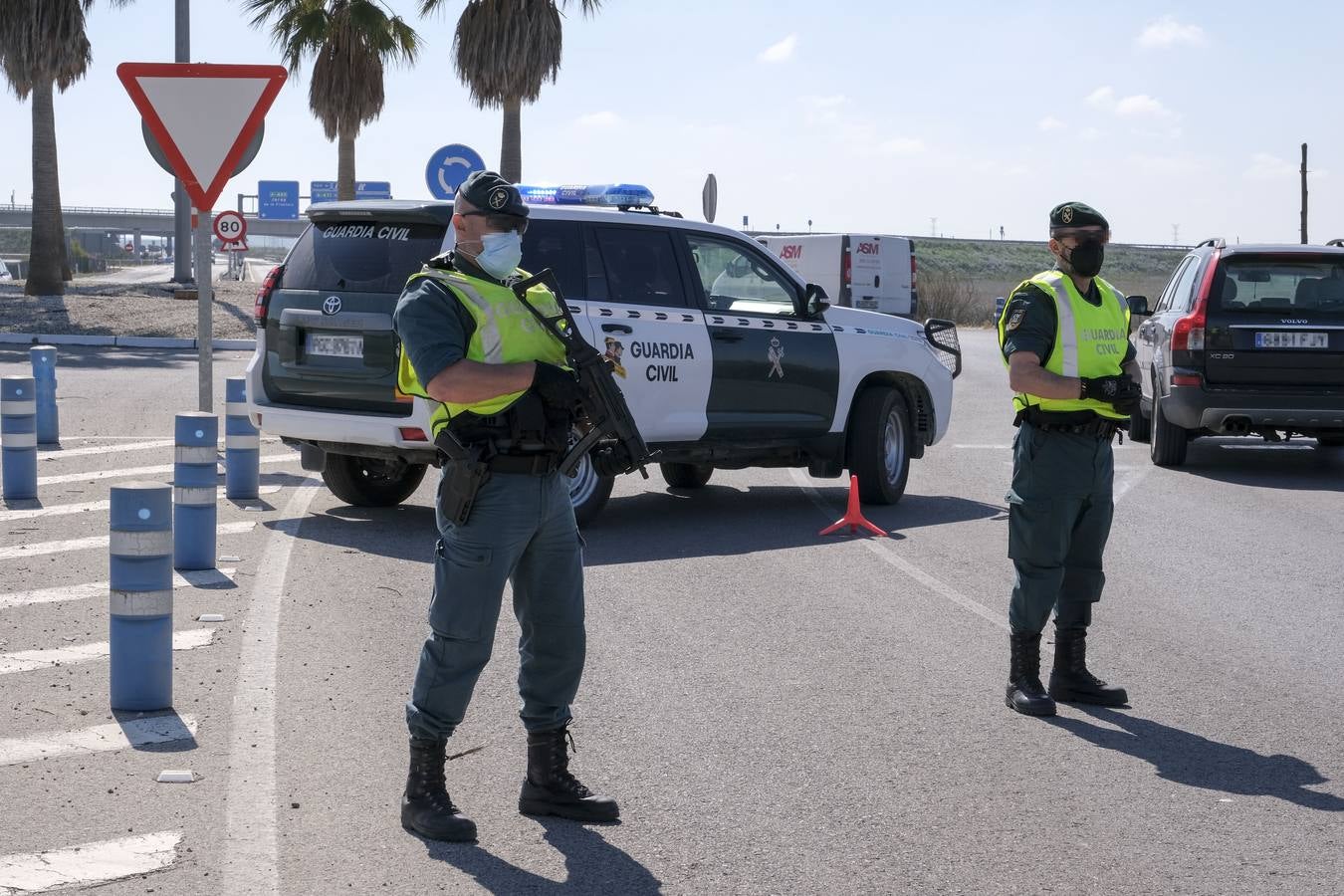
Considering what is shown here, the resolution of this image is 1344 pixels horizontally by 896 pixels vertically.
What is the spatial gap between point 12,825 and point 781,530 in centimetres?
665

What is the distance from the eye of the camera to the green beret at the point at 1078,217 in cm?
647

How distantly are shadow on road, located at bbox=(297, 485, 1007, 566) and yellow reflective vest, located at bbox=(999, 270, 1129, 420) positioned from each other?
3778 millimetres

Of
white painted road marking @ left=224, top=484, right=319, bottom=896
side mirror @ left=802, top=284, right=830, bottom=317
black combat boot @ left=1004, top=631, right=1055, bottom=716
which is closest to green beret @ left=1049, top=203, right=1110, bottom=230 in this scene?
black combat boot @ left=1004, top=631, right=1055, bottom=716

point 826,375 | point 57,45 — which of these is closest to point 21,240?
point 57,45

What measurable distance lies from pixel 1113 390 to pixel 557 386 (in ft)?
7.96

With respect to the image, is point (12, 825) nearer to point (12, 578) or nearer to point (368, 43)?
point (12, 578)

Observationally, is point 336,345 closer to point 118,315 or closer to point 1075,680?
point 1075,680

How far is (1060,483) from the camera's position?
21.2 ft

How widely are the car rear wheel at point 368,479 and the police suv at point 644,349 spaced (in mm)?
12

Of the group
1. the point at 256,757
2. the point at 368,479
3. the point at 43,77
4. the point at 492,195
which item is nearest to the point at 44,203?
the point at 43,77

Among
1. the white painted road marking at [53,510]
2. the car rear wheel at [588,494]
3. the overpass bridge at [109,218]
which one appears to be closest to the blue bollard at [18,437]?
the white painted road marking at [53,510]

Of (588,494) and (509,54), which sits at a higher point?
(509,54)

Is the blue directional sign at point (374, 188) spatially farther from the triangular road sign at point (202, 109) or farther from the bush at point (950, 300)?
the triangular road sign at point (202, 109)

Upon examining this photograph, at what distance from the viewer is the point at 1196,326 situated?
46.6 feet
